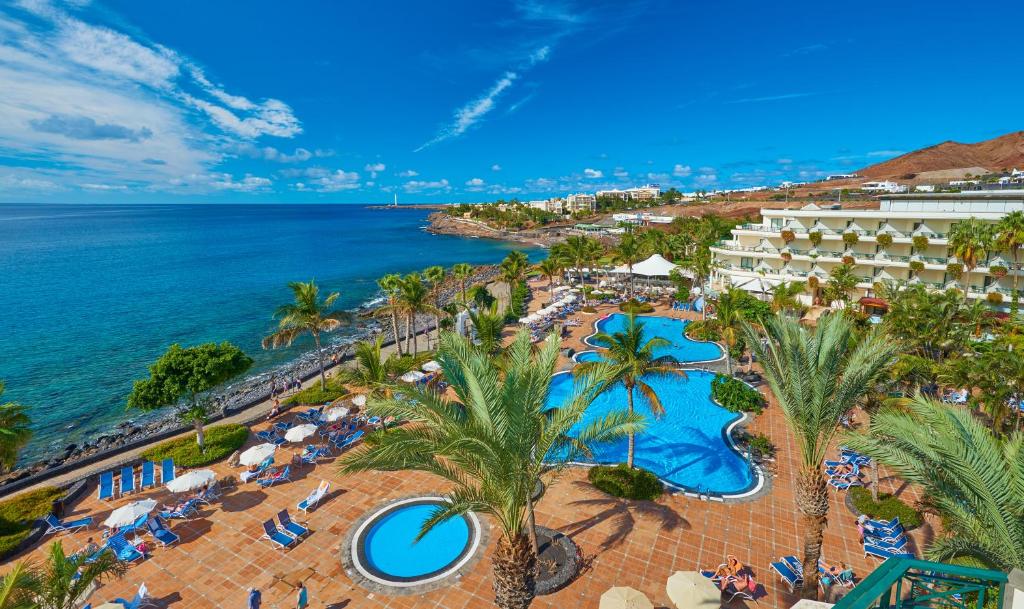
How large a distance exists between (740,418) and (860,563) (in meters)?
8.92

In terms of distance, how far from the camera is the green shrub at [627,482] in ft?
48.3

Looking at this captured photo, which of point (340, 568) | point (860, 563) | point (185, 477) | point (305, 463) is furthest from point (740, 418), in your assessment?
point (185, 477)

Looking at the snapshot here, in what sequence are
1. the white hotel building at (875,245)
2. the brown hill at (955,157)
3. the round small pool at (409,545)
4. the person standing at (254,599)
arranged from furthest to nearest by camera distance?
the brown hill at (955,157)
the white hotel building at (875,245)
the round small pool at (409,545)
the person standing at (254,599)

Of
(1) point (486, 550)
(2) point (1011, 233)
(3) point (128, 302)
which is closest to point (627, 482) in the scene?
(1) point (486, 550)

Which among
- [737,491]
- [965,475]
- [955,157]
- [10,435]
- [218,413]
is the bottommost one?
[218,413]

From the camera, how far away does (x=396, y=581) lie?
38.3 ft

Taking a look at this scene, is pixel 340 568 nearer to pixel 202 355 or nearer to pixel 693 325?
pixel 202 355

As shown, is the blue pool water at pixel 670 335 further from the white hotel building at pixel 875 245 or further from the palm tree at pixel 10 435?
the palm tree at pixel 10 435

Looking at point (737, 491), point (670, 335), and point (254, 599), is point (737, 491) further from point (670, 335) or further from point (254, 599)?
point (670, 335)

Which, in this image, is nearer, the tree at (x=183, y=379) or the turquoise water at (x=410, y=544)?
the turquoise water at (x=410, y=544)

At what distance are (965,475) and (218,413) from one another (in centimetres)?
2684

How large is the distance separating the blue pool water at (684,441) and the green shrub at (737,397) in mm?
500

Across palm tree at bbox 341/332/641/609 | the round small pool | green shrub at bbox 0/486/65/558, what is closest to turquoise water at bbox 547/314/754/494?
the round small pool

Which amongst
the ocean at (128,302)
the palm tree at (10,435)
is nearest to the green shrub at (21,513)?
the palm tree at (10,435)
